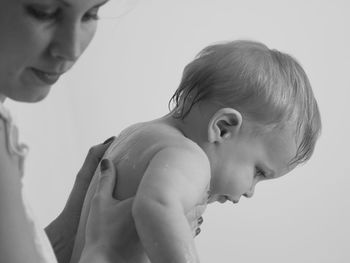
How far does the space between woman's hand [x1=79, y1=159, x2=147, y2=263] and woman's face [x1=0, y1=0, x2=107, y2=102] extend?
0.36m

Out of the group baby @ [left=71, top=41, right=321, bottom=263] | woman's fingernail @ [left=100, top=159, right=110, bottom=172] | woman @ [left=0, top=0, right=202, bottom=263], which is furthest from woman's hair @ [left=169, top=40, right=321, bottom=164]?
woman @ [left=0, top=0, right=202, bottom=263]

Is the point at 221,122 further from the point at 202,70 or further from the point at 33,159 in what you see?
the point at 33,159

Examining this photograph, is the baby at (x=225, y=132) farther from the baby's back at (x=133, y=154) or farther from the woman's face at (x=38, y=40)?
the woman's face at (x=38, y=40)

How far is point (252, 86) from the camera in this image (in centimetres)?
108

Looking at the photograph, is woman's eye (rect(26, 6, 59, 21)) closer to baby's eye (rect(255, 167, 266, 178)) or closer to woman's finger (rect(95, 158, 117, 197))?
woman's finger (rect(95, 158, 117, 197))

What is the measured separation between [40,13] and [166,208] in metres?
0.37

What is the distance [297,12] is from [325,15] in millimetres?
109

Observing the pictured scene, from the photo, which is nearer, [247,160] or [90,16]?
[90,16]

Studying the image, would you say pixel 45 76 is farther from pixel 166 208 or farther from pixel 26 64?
pixel 166 208

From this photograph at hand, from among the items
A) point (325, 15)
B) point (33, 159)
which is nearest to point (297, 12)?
point (325, 15)

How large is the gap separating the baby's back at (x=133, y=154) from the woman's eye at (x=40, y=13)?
409 millimetres

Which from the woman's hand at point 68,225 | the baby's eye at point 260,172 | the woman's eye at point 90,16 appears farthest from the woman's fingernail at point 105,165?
the woman's eye at point 90,16

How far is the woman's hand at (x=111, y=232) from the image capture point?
2.97 ft

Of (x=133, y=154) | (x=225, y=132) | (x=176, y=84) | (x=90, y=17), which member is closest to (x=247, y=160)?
(x=225, y=132)
